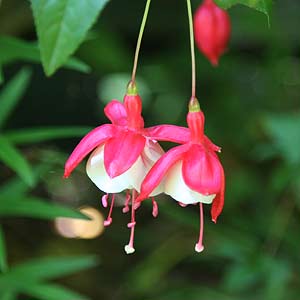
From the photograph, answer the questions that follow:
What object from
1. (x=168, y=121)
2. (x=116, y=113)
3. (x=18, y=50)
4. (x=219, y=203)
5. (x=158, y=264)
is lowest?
(x=219, y=203)

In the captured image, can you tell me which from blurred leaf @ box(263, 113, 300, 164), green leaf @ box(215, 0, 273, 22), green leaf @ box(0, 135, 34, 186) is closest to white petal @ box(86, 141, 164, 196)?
green leaf @ box(215, 0, 273, 22)

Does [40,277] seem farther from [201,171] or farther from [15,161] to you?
[201,171]

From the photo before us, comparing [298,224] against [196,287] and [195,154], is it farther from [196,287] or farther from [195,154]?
[195,154]

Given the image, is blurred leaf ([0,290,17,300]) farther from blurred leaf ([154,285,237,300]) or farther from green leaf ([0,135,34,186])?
blurred leaf ([154,285,237,300])

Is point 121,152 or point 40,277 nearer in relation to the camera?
point 121,152

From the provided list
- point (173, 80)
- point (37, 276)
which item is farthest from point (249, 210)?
point (37, 276)

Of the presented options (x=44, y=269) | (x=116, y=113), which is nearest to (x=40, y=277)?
(x=44, y=269)

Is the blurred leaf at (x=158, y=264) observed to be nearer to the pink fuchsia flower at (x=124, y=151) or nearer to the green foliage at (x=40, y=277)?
the green foliage at (x=40, y=277)

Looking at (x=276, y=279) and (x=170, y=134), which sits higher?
(x=276, y=279)
